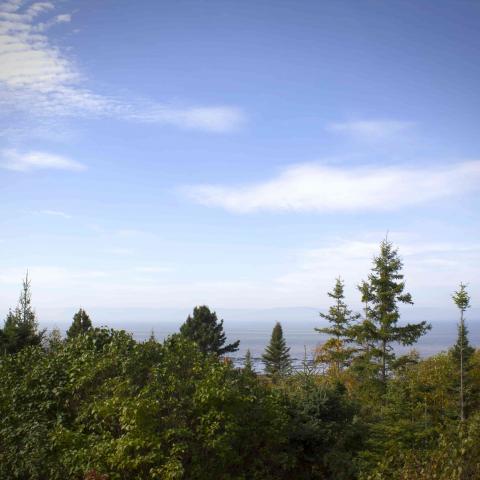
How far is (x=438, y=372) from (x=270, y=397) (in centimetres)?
1700

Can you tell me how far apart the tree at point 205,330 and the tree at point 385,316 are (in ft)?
62.8

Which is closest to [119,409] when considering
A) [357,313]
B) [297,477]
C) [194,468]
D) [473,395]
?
[194,468]

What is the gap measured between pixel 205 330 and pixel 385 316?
2089cm

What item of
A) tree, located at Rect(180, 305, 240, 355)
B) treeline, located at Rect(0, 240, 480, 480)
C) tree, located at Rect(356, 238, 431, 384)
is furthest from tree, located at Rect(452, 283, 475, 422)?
tree, located at Rect(180, 305, 240, 355)

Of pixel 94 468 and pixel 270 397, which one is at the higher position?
pixel 270 397

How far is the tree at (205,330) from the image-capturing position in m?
40.6

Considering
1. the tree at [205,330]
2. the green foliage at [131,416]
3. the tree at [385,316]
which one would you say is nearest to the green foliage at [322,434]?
the green foliage at [131,416]

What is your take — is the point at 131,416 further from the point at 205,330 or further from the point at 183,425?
the point at 205,330

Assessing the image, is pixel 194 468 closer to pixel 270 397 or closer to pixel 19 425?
pixel 270 397

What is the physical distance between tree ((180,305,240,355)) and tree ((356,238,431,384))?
1914 cm

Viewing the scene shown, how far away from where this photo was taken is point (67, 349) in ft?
39.8

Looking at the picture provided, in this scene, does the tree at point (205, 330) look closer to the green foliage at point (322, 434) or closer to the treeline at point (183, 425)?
the treeline at point (183, 425)

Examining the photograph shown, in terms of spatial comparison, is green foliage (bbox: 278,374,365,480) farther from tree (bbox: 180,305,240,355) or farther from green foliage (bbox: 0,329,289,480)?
tree (bbox: 180,305,240,355)

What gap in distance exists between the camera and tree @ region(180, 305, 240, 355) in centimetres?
4062
